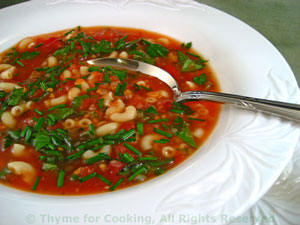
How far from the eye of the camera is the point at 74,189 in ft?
6.32

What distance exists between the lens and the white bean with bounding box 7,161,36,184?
200 centimetres

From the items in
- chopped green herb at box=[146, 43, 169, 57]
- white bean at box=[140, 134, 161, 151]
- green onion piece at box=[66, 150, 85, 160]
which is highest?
chopped green herb at box=[146, 43, 169, 57]

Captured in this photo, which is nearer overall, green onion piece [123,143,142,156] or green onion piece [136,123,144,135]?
green onion piece [123,143,142,156]

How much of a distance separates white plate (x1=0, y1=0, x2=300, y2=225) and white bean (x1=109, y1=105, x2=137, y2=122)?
0.59 meters

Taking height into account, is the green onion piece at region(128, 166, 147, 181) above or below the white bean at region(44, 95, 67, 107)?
below

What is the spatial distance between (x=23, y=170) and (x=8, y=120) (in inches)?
21.7

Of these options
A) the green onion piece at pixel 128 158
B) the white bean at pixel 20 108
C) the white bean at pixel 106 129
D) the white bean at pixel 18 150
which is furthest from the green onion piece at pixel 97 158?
the white bean at pixel 20 108

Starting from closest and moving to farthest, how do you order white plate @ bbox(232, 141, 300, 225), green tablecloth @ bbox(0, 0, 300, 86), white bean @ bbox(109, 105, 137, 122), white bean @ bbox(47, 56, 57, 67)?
white plate @ bbox(232, 141, 300, 225) → white bean @ bbox(109, 105, 137, 122) → white bean @ bbox(47, 56, 57, 67) → green tablecloth @ bbox(0, 0, 300, 86)

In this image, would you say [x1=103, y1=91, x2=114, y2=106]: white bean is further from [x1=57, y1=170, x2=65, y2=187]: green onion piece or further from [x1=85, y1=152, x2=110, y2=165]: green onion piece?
[x1=57, y1=170, x2=65, y2=187]: green onion piece

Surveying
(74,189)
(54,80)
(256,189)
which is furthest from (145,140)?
(54,80)

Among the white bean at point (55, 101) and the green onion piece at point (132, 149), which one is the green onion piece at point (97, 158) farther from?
the white bean at point (55, 101)

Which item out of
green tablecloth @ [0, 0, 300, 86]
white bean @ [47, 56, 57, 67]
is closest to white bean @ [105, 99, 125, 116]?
white bean @ [47, 56, 57, 67]

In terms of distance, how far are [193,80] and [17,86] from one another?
1522 millimetres

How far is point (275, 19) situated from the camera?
12.8 feet
